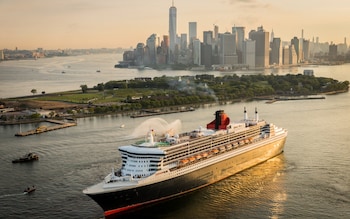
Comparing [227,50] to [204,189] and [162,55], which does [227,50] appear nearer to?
[162,55]

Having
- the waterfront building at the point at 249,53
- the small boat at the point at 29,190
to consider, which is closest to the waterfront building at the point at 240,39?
the waterfront building at the point at 249,53

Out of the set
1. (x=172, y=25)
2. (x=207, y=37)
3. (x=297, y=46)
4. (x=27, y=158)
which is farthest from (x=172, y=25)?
(x=27, y=158)

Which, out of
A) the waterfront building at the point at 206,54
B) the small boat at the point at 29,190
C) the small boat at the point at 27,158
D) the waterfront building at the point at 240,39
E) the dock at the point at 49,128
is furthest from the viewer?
the waterfront building at the point at 240,39

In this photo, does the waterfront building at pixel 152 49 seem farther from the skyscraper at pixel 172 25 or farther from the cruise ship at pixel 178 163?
the cruise ship at pixel 178 163

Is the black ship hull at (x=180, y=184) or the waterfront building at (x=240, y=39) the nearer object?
the black ship hull at (x=180, y=184)

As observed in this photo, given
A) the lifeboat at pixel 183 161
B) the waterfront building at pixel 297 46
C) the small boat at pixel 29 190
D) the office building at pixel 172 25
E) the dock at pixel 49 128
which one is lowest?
the small boat at pixel 29 190

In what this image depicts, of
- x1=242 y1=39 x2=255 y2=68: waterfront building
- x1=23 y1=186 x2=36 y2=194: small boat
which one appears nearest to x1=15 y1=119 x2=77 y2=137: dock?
x1=23 y1=186 x2=36 y2=194: small boat
